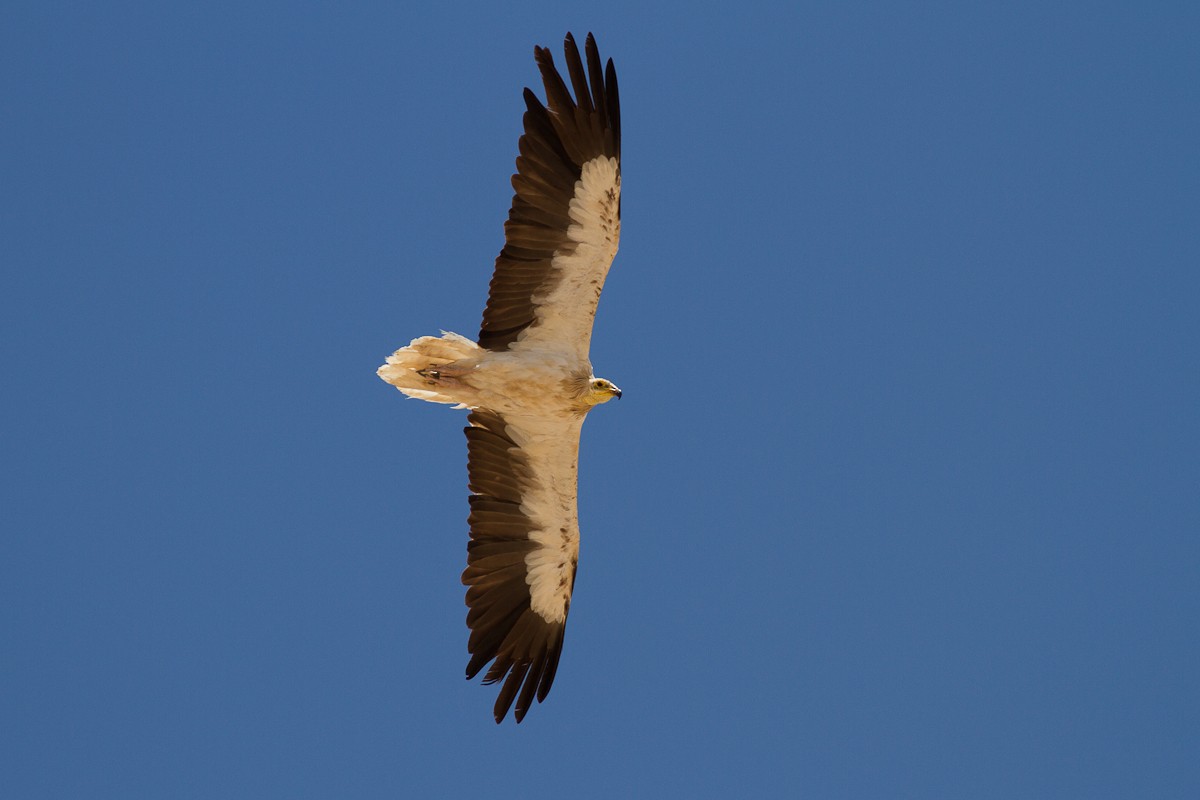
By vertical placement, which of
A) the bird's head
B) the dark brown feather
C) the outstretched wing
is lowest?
the dark brown feather

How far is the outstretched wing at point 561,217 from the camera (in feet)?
33.4

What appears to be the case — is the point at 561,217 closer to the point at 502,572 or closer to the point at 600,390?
the point at 600,390

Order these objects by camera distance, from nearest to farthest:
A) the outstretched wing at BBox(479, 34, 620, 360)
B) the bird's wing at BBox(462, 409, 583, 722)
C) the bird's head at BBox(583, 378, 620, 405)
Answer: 1. the outstretched wing at BBox(479, 34, 620, 360)
2. the bird's head at BBox(583, 378, 620, 405)
3. the bird's wing at BBox(462, 409, 583, 722)

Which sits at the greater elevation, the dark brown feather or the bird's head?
the bird's head

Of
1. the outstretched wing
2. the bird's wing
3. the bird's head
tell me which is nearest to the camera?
the outstretched wing

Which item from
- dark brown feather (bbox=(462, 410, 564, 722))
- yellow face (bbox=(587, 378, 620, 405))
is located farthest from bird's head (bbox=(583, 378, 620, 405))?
dark brown feather (bbox=(462, 410, 564, 722))

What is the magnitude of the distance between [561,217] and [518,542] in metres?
2.89

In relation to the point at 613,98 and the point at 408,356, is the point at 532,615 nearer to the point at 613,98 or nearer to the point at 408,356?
the point at 408,356

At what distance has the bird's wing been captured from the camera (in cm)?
1135

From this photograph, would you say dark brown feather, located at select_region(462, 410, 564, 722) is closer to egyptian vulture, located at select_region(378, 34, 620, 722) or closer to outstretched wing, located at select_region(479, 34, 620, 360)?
egyptian vulture, located at select_region(378, 34, 620, 722)

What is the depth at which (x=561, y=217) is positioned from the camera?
1047cm

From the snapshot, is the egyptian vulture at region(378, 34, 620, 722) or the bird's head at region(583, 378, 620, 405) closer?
the egyptian vulture at region(378, 34, 620, 722)

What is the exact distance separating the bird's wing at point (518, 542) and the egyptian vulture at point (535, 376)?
1 centimetres

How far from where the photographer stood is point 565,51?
10055 mm
